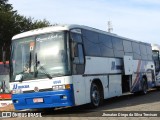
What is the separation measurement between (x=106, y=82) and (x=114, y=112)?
379 centimetres

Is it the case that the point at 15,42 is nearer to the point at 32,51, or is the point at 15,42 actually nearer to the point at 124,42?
the point at 32,51

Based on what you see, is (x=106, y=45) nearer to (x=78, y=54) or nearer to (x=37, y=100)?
(x=78, y=54)

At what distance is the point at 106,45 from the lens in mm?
18953

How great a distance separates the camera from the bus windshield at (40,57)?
14523 mm

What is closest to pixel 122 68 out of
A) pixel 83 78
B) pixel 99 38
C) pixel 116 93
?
pixel 116 93

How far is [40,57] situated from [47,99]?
159 centimetres

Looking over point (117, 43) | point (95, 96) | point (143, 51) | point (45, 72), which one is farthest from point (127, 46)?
point (45, 72)

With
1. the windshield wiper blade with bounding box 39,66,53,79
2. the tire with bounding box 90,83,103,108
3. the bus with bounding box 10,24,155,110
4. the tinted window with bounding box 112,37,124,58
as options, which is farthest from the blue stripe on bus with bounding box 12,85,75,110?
the tinted window with bounding box 112,37,124,58

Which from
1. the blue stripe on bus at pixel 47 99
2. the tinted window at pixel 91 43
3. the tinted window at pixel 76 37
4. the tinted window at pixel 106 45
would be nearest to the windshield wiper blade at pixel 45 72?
the blue stripe on bus at pixel 47 99

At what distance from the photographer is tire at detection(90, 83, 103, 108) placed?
16.3 m

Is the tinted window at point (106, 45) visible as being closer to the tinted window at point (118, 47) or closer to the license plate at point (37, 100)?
the tinted window at point (118, 47)

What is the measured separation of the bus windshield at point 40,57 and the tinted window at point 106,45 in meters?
3.83

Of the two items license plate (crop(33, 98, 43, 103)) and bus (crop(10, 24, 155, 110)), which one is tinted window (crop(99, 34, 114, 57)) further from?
license plate (crop(33, 98, 43, 103))

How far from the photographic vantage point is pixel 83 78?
51.3 feet
